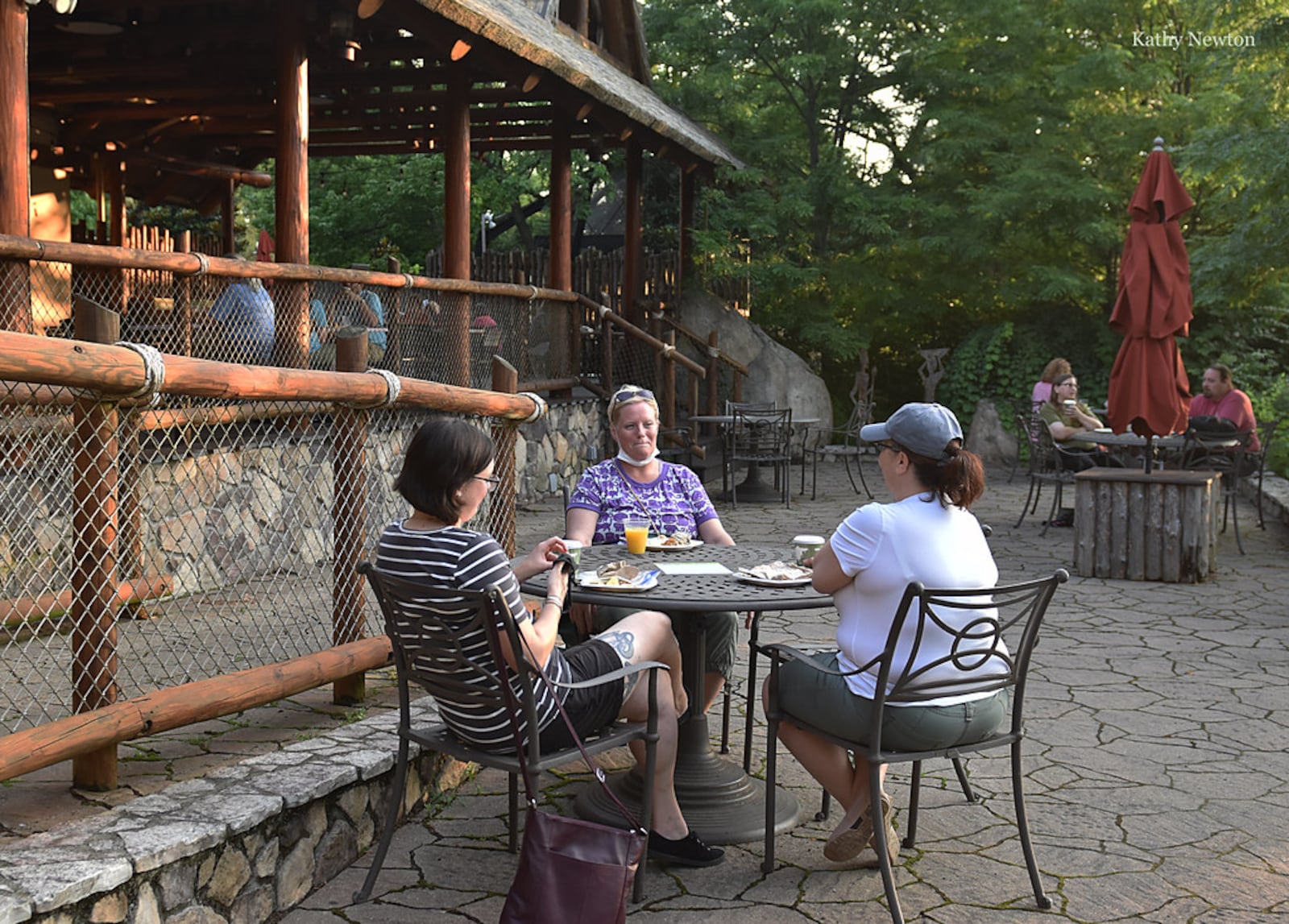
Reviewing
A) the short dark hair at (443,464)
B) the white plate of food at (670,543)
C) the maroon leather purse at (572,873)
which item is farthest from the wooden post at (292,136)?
the maroon leather purse at (572,873)

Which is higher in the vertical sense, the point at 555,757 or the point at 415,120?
the point at 415,120

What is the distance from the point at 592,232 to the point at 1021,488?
42.2 ft

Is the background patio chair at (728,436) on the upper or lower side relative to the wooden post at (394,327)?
lower

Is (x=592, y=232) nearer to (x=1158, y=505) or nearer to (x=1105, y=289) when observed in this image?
(x=1105, y=289)

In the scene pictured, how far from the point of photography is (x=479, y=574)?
3.49 m

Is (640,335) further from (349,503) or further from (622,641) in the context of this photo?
(622,641)

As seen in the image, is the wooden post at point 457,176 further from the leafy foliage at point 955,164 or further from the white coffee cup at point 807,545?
the white coffee cup at point 807,545

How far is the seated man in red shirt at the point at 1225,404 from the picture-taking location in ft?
36.8

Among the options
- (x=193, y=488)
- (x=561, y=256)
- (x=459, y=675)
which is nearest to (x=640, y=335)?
(x=561, y=256)

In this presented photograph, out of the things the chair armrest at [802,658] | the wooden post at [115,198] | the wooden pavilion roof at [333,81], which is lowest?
the chair armrest at [802,658]

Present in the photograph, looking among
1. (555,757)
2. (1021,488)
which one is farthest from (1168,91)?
(555,757)

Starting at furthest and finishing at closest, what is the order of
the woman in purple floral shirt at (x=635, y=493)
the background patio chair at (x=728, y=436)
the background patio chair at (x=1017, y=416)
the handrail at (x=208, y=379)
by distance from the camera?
the background patio chair at (x=1017, y=416) → the background patio chair at (x=728, y=436) → the woman in purple floral shirt at (x=635, y=493) → the handrail at (x=208, y=379)

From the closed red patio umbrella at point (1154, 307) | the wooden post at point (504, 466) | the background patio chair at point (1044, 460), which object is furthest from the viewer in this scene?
the background patio chair at point (1044, 460)

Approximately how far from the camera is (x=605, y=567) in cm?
425
